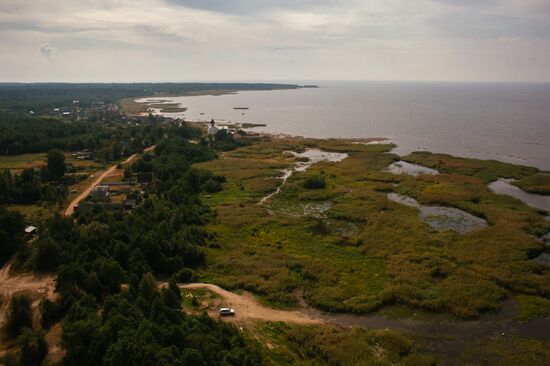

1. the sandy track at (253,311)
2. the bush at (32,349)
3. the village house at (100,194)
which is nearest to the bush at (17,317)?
the bush at (32,349)

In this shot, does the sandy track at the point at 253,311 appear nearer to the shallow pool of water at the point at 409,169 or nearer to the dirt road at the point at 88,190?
the dirt road at the point at 88,190

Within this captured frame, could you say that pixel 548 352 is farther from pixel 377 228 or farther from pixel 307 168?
pixel 307 168

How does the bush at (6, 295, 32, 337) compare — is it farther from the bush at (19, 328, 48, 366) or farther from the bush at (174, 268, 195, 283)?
the bush at (174, 268, 195, 283)

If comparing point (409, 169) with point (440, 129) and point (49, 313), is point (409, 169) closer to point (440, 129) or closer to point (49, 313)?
point (440, 129)

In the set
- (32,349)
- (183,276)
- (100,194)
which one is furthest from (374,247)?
(100,194)

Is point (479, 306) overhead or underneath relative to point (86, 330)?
underneath

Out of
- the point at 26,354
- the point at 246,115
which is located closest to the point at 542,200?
the point at 26,354

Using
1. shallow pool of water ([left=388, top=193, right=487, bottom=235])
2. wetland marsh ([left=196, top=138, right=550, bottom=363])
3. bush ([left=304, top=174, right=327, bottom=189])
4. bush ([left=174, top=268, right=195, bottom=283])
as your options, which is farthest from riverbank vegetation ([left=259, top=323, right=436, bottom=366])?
bush ([left=304, top=174, right=327, bottom=189])

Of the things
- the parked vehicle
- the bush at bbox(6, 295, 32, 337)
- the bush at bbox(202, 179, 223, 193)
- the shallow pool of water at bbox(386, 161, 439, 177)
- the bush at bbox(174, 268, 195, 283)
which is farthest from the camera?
the shallow pool of water at bbox(386, 161, 439, 177)
